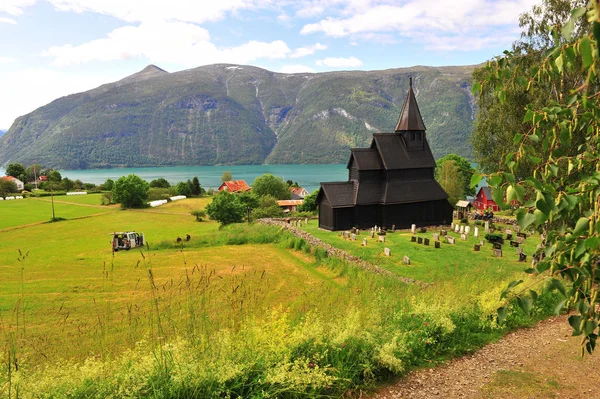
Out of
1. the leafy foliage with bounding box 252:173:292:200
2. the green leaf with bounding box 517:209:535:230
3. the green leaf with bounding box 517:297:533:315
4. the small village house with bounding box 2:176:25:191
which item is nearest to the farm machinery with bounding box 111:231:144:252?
the leafy foliage with bounding box 252:173:292:200

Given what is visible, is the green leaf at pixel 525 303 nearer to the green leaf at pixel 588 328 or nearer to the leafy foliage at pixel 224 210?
the green leaf at pixel 588 328

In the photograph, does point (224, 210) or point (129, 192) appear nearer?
point (224, 210)

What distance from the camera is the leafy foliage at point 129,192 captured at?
7000 centimetres

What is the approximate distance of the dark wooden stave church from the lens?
3175 centimetres

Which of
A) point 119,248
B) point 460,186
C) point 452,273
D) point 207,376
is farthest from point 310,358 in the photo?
point 460,186

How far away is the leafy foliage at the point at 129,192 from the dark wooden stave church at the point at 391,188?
49876 millimetres

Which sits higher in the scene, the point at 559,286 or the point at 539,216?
the point at 539,216

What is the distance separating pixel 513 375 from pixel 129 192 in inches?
2869

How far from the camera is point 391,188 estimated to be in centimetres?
3244

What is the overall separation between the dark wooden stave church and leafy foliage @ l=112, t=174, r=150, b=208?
4988 centimetres

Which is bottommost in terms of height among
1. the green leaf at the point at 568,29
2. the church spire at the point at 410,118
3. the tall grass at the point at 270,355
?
the tall grass at the point at 270,355

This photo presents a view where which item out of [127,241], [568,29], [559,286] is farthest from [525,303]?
[127,241]

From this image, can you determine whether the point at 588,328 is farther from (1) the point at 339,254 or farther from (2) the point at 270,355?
(1) the point at 339,254

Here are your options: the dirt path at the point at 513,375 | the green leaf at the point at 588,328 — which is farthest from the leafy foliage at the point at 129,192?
the green leaf at the point at 588,328
